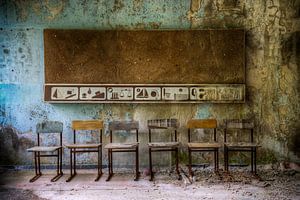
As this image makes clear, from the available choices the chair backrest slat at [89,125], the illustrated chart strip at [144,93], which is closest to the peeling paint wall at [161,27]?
the illustrated chart strip at [144,93]

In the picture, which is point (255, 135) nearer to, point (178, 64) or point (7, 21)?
point (178, 64)

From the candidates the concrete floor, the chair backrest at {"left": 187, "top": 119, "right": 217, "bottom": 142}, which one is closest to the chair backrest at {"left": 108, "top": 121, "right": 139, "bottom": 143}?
the concrete floor

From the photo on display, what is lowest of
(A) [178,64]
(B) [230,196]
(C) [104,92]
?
(B) [230,196]

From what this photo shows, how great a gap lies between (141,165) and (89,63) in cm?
190

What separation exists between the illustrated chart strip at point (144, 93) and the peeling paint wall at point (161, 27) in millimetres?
160

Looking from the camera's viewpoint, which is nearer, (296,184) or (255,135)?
(296,184)

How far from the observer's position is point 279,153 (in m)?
5.84

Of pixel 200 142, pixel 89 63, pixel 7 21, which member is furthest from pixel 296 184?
pixel 7 21

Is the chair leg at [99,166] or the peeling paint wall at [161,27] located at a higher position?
the peeling paint wall at [161,27]

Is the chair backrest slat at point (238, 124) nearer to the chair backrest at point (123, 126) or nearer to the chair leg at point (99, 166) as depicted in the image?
the chair backrest at point (123, 126)

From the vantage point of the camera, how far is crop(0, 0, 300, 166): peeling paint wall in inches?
228

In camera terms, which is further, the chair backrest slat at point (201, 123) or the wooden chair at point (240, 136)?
the chair backrest slat at point (201, 123)

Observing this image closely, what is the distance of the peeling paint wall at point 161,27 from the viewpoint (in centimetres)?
580

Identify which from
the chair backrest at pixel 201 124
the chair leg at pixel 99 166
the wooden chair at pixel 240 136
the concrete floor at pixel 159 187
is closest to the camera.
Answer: the concrete floor at pixel 159 187
